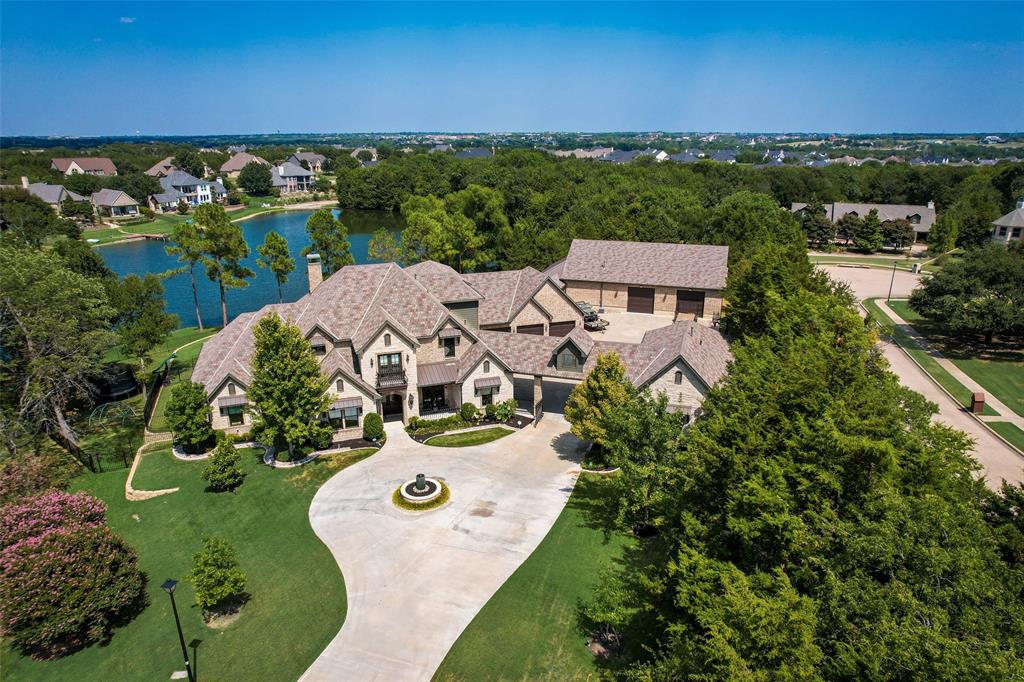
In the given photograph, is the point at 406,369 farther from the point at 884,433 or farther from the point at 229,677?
the point at 884,433

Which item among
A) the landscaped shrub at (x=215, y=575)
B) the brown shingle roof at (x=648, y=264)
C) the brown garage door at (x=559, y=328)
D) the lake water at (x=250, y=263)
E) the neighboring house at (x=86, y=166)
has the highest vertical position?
the neighboring house at (x=86, y=166)

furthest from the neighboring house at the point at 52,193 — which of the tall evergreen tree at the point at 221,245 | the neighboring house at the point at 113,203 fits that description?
the tall evergreen tree at the point at 221,245

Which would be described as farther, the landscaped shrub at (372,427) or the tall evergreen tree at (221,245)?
the tall evergreen tree at (221,245)

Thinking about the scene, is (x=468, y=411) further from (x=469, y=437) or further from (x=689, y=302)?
(x=689, y=302)

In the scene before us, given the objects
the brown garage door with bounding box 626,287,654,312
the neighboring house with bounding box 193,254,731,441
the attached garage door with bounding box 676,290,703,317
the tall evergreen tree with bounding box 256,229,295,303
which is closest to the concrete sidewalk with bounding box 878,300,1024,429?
the neighboring house with bounding box 193,254,731,441

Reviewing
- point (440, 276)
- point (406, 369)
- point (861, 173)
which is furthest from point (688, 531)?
point (861, 173)

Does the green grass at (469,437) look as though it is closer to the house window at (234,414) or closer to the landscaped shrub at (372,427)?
the landscaped shrub at (372,427)

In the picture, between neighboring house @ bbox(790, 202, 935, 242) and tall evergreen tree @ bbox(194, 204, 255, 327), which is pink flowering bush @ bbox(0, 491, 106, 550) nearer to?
tall evergreen tree @ bbox(194, 204, 255, 327)
